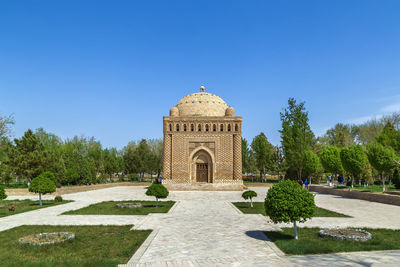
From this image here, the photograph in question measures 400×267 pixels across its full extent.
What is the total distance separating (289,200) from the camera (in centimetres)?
769

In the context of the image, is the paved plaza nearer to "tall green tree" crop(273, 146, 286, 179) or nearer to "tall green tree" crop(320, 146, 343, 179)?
"tall green tree" crop(320, 146, 343, 179)

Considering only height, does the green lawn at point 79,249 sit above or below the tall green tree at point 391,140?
below

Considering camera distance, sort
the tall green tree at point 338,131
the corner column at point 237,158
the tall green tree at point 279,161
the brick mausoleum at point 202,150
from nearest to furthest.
→ 1. the corner column at point 237,158
2. the brick mausoleum at point 202,150
3. the tall green tree at point 279,161
4. the tall green tree at point 338,131

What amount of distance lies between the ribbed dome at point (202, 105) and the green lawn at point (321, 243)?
2463cm

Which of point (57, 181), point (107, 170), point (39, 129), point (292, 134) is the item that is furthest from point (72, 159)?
point (292, 134)

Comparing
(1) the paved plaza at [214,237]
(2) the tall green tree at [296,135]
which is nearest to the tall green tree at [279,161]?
(2) the tall green tree at [296,135]

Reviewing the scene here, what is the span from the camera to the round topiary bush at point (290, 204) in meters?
7.59

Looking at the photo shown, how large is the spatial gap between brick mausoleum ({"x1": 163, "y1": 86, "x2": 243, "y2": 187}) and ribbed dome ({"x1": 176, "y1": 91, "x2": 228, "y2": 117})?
158 centimetres

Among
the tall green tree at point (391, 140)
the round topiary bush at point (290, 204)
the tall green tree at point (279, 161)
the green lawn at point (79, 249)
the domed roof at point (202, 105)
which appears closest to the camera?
the green lawn at point (79, 249)

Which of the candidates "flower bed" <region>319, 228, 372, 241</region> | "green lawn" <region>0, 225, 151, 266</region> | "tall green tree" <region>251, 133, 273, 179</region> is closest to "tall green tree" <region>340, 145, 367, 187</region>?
"flower bed" <region>319, 228, 372, 241</region>

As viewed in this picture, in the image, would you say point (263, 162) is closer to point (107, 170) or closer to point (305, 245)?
point (107, 170)

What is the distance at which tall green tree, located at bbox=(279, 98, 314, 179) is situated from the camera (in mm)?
32188

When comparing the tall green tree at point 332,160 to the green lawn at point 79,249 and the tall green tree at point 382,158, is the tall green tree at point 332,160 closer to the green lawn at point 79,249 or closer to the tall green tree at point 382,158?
the tall green tree at point 382,158

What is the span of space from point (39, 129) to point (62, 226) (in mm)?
40328
